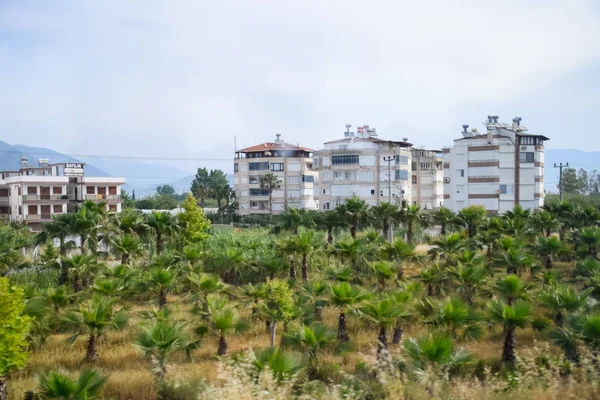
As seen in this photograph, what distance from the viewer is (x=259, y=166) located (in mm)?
72688

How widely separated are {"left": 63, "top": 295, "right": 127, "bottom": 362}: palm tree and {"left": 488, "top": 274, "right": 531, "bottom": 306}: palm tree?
38.9ft

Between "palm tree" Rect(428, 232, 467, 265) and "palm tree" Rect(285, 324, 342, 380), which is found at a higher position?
"palm tree" Rect(428, 232, 467, 265)

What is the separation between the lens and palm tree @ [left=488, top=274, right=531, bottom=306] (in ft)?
62.3

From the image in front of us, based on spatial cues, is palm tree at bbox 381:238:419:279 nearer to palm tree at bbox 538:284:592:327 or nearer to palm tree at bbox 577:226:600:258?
palm tree at bbox 538:284:592:327

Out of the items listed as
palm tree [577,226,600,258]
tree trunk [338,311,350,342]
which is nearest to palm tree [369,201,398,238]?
palm tree [577,226,600,258]

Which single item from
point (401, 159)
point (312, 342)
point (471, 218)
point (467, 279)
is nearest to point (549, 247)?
point (471, 218)

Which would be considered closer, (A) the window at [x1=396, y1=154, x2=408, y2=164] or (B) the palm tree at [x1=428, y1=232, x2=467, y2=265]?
(B) the palm tree at [x1=428, y1=232, x2=467, y2=265]

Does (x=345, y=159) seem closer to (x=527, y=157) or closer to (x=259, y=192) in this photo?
(x=259, y=192)

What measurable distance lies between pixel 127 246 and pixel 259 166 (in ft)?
150

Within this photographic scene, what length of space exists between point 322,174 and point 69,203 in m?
26.2

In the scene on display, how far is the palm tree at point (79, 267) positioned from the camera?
2458 cm

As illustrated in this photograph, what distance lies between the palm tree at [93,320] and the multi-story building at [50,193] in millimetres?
39343

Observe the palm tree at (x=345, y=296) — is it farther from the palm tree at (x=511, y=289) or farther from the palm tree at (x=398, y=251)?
the palm tree at (x=398, y=251)

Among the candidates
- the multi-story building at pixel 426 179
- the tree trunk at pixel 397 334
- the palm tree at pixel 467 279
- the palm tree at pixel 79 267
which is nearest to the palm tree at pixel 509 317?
the tree trunk at pixel 397 334
